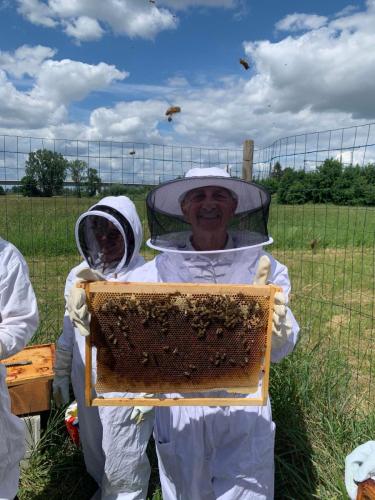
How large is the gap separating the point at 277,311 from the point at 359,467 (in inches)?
42.0

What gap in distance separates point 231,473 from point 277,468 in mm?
1286

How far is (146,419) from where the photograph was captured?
2.86 meters

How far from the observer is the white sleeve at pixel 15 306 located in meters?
2.06

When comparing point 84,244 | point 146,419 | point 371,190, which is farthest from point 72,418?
point 371,190

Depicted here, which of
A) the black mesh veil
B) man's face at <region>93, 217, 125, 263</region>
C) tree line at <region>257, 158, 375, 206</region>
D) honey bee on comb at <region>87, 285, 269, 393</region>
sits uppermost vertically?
tree line at <region>257, 158, 375, 206</region>

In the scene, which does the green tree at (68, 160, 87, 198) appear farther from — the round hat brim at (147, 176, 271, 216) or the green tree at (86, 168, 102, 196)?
the round hat brim at (147, 176, 271, 216)

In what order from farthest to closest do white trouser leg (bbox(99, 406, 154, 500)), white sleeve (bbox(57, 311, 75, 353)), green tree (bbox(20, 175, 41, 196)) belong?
green tree (bbox(20, 175, 41, 196)), white sleeve (bbox(57, 311, 75, 353)), white trouser leg (bbox(99, 406, 154, 500))

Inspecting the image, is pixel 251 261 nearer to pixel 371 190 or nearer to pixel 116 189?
pixel 371 190

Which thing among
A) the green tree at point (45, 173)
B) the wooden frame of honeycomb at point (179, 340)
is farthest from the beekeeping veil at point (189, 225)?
the green tree at point (45, 173)

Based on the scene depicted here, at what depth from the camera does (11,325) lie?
2.07m

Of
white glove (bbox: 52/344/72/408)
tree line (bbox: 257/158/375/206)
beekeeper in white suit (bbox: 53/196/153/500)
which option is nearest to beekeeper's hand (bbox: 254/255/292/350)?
beekeeper in white suit (bbox: 53/196/153/500)

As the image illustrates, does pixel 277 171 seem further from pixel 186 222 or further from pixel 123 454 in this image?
pixel 123 454

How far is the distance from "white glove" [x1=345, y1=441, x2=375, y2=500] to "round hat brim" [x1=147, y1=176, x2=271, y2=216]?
150 centimetres

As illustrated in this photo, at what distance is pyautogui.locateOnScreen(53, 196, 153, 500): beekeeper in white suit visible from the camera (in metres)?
2.79
